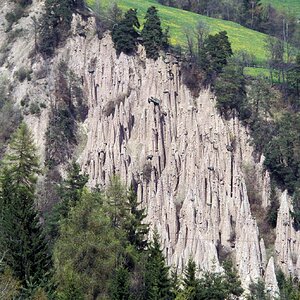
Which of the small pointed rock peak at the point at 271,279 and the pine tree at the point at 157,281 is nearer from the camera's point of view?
the pine tree at the point at 157,281

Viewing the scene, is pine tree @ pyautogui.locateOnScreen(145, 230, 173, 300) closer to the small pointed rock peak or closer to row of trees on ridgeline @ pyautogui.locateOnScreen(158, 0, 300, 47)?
the small pointed rock peak

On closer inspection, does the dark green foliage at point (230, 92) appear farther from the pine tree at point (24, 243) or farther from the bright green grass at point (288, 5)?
the bright green grass at point (288, 5)

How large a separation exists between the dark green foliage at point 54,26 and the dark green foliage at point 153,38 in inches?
412

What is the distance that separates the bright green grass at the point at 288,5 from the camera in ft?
406

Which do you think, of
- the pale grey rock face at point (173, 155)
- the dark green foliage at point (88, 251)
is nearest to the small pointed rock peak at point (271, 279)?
the pale grey rock face at point (173, 155)

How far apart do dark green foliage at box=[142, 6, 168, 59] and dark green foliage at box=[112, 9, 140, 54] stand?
145 centimetres

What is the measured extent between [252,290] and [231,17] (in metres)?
62.7

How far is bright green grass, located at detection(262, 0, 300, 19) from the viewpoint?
124m

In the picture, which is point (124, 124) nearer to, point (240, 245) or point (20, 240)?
point (240, 245)

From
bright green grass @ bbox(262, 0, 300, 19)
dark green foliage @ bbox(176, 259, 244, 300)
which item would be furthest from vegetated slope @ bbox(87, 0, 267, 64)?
dark green foliage @ bbox(176, 259, 244, 300)

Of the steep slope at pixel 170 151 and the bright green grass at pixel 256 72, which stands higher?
the bright green grass at pixel 256 72

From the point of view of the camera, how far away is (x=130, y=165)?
250ft

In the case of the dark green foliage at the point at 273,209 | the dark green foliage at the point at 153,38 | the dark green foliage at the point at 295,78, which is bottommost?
the dark green foliage at the point at 273,209

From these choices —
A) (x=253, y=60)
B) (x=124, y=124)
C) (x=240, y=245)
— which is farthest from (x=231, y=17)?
(x=240, y=245)
